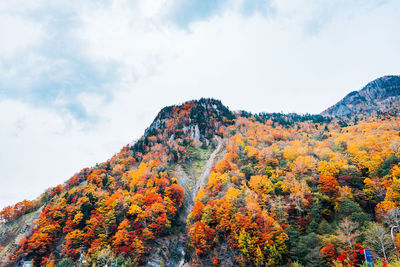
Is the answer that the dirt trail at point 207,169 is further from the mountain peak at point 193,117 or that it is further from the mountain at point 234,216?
the mountain peak at point 193,117

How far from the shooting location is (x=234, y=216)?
4284 cm

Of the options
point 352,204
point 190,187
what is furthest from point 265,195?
point 190,187

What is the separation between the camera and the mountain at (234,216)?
3341cm

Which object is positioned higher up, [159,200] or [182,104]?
[182,104]

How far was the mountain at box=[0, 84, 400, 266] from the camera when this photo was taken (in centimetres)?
3341

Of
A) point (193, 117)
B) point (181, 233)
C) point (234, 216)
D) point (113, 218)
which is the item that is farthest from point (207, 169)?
point (193, 117)

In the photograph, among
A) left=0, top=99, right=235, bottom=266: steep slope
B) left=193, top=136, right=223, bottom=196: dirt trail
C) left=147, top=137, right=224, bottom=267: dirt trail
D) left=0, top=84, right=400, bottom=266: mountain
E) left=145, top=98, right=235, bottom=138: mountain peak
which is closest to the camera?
left=0, top=84, right=400, bottom=266: mountain

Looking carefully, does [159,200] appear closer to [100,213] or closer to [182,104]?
[100,213]

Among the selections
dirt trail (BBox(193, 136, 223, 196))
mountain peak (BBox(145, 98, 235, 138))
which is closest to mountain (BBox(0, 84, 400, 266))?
dirt trail (BBox(193, 136, 223, 196))

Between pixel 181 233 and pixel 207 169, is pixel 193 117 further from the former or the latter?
pixel 181 233

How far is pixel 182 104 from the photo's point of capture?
6486 inches

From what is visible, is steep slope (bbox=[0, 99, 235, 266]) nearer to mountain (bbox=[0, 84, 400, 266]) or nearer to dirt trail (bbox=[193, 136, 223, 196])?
mountain (bbox=[0, 84, 400, 266])

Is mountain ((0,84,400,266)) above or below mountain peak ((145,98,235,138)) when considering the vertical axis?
below

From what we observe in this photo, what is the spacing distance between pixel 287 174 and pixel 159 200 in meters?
36.8
